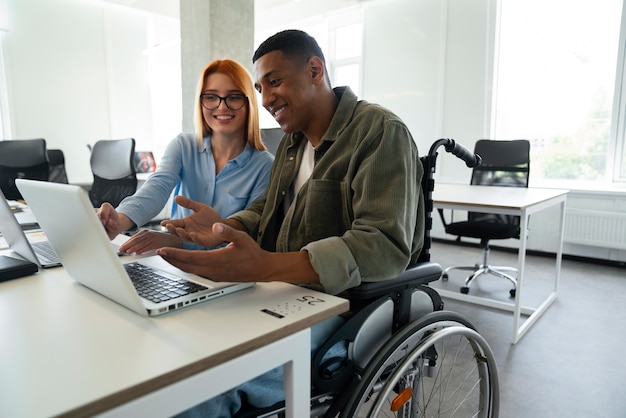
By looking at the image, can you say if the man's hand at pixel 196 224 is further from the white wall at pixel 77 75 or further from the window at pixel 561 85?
the white wall at pixel 77 75

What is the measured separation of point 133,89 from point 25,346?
6.25 meters

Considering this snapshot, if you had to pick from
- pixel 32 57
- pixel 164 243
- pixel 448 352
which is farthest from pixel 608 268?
pixel 32 57

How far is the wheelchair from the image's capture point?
0.85 m

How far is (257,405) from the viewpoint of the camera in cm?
86

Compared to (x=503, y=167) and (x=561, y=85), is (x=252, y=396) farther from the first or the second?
(x=561, y=85)

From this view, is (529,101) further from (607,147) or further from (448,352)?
(448,352)

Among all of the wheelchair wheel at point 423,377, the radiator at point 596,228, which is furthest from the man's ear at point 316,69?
the radiator at point 596,228

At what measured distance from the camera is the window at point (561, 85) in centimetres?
393

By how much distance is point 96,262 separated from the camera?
695 mm

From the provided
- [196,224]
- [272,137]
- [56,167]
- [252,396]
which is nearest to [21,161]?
[56,167]

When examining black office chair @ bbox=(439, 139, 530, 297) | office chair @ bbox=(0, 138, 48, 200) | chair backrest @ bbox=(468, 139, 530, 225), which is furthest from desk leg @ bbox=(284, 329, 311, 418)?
office chair @ bbox=(0, 138, 48, 200)

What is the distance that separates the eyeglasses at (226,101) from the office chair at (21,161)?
8.36 ft

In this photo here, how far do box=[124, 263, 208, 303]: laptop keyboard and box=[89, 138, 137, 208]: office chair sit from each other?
2.61 m

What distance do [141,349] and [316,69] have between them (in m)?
0.85
